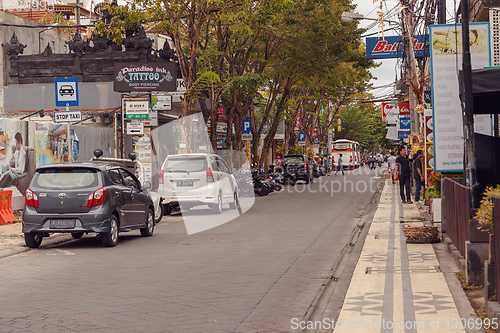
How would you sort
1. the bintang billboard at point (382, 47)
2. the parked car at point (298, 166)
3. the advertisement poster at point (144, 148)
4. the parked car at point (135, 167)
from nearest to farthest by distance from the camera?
the parked car at point (135, 167), the advertisement poster at point (144, 148), the bintang billboard at point (382, 47), the parked car at point (298, 166)

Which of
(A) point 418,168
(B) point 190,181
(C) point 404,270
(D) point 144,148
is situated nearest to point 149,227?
(B) point 190,181

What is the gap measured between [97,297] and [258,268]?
2.93 m

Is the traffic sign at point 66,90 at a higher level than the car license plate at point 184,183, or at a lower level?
higher

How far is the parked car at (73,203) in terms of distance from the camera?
1291 cm

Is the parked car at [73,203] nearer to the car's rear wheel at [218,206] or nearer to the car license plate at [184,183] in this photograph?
the car license plate at [184,183]

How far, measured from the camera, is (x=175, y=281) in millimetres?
9328

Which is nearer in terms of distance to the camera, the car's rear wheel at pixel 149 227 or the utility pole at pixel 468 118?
the utility pole at pixel 468 118

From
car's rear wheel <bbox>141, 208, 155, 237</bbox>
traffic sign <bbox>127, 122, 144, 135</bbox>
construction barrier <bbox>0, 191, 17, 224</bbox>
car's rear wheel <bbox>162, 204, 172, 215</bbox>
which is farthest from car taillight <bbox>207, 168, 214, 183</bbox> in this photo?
construction barrier <bbox>0, 191, 17, 224</bbox>

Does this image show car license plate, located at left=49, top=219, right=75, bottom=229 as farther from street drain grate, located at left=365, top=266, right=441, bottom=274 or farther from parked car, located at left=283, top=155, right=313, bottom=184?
parked car, located at left=283, top=155, right=313, bottom=184

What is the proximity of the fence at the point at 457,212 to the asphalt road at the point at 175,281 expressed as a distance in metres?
2.00

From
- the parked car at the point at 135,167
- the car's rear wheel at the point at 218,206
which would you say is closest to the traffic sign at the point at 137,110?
the parked car at the point at 135,167

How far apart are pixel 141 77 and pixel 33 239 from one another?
44.2 feet

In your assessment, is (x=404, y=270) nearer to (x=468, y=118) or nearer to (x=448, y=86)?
(x=468, y=118)

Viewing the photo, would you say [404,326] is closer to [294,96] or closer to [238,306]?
[238,306]
